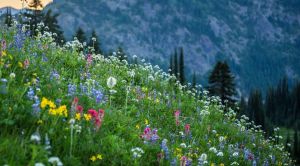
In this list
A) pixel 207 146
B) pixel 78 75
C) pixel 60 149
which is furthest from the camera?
pixel 78 75

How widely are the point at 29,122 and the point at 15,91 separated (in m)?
0.65

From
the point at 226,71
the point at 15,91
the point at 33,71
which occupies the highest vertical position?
the point at 226,71

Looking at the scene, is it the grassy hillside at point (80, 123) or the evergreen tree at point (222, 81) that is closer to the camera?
the grassy hillside at point (80, 123)

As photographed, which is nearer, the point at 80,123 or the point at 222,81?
the point at 80,123

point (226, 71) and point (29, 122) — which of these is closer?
point (29, 122)

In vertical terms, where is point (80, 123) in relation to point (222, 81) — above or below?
below

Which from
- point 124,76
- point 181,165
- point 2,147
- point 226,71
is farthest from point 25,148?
point 226,71

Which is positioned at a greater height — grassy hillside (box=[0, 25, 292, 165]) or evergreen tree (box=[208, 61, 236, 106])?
evergreen tree (box=[208, 61, 236, 106])

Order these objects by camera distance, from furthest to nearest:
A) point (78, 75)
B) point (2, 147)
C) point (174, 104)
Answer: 1. point (174, 104)
2. point (78, 75)
3. point (2, 147)

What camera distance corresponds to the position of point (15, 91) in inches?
220

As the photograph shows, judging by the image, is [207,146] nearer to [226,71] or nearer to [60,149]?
[60,149]

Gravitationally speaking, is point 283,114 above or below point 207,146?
above

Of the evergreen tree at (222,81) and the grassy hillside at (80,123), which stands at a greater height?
the evergreen tree at (222,81)

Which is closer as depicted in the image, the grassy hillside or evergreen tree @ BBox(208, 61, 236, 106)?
the grassy hillside
